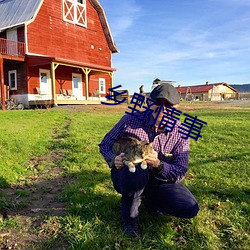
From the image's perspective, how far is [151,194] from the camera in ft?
9.10

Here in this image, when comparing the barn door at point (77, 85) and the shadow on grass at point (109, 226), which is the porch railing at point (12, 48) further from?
the shadow on grass at point (109, 226)

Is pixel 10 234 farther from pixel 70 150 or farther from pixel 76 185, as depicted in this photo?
pixel 70 150

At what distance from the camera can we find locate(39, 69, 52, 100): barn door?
63.5 ft

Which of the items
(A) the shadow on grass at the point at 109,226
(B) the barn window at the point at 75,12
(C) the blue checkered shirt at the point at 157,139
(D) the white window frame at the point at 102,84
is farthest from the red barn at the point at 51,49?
(C) the blue checkered shirt at the point at 157,139

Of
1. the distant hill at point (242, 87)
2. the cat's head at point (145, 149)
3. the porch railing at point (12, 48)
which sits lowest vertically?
the cat's head at point (145, 149)

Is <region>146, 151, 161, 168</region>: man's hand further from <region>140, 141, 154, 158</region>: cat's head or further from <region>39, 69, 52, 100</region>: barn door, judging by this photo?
<region>39, 69, 52, 100</region>: barn door

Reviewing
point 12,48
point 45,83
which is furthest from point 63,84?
point 12,48

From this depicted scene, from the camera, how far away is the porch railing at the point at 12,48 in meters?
17.1

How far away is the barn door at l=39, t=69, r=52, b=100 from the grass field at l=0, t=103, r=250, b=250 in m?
13.9

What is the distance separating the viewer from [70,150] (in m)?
5.77

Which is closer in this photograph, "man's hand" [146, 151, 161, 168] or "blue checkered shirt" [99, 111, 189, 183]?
"man's hand" [146, 151, 161, 168]

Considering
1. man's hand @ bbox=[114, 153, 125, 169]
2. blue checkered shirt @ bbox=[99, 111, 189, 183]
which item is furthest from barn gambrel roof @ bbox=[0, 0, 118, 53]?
man's hand @ bbox=[114, 153, 125, 169]

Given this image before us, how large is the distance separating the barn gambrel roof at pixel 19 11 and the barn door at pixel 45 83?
3.41m

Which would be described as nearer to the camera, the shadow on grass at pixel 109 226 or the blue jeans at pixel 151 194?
the shadow on grass at pixel 109 226
